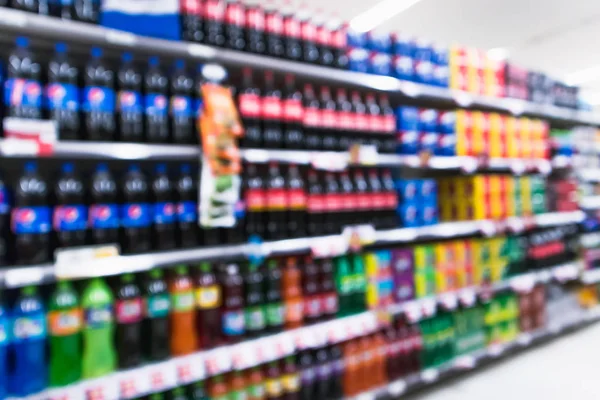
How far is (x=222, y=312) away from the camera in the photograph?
7.11 ft

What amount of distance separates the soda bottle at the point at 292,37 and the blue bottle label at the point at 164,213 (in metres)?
1.12

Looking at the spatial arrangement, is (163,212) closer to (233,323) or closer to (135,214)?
(135,214)

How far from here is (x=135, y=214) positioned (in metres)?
1.89

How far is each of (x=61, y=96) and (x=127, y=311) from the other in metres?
0.97

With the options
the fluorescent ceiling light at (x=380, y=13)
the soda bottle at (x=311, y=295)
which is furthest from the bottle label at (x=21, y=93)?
the fluorescent ceiling light at (x=380, y=13)

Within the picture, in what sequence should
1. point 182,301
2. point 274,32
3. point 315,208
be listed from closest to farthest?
1. point 182,301
2. point 274,32
3. point 315,208

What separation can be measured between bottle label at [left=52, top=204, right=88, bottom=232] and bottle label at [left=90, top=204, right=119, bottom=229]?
5cm

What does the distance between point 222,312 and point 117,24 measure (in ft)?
4.84

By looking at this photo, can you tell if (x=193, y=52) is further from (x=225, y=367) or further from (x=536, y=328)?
(x=536, y=328)

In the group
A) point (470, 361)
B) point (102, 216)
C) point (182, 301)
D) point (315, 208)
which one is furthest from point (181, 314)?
point (470, 361)

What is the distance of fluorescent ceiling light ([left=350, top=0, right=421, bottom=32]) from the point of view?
5.02m

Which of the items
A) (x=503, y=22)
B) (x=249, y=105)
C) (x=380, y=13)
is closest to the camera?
(x=249, y=105)

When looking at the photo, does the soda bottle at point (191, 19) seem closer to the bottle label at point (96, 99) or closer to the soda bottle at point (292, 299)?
the bottle label at point (96, 99)

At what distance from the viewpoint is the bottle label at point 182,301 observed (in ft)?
6.56
